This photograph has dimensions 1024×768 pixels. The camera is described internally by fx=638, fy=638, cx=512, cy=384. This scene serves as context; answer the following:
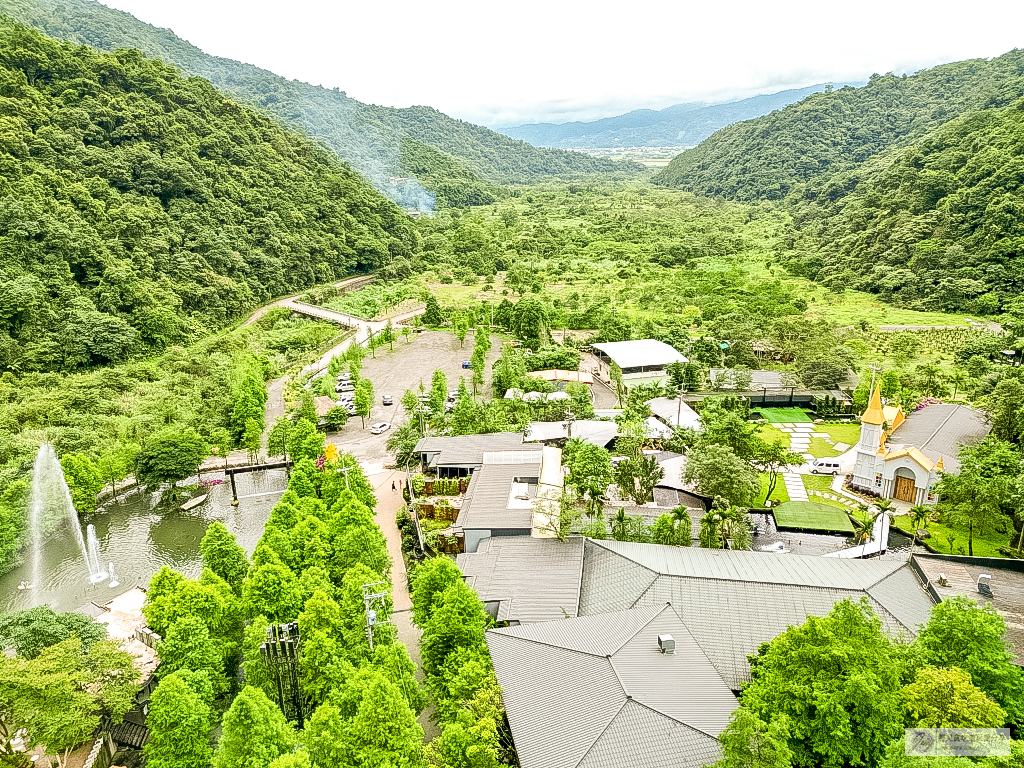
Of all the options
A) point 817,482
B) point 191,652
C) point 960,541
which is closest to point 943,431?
point 817,482

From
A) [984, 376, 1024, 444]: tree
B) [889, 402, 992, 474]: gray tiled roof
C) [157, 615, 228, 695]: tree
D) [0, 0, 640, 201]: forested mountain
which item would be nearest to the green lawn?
[889, 402, 992, 474]: gray tiled roof

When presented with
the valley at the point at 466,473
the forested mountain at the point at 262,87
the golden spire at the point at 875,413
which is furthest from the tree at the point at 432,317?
the forested mountain at the point at 262,87

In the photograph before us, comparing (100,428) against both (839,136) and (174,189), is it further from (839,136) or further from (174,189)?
(839,136)

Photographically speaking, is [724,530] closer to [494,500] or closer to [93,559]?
[494,500]

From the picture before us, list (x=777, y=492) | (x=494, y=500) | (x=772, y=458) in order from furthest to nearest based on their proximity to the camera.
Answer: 1. (x=777, y=492)
2. (x=772, y=458)
3. (x=494, y=500)

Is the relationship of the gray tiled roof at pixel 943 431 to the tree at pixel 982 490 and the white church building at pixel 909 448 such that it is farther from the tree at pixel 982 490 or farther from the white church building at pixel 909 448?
the tree at pixel 982 490

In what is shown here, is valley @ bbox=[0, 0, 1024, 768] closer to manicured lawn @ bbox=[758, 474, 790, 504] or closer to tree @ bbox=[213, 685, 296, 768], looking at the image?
tree @ bbox=[213, 685, 296, 768]

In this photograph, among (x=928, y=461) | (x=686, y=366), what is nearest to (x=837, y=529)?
(x=928, y=461)
